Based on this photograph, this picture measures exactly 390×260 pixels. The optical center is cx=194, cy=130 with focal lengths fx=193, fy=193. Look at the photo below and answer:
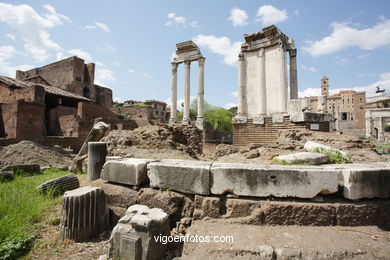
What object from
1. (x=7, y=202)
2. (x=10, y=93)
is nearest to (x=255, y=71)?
(x=7, y=202)

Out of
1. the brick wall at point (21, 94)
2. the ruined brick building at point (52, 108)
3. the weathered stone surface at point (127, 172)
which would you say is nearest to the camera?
the weathered stone surface at point (127, 172)

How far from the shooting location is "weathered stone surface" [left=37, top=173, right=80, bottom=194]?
13.3ft

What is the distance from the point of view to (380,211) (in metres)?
2.49

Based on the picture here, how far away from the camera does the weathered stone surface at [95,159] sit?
412 cm

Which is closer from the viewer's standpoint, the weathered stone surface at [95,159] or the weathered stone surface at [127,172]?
the weathered stone surface at [127,172]

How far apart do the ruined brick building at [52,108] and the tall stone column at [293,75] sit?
46.9ft

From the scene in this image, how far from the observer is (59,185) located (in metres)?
4.17

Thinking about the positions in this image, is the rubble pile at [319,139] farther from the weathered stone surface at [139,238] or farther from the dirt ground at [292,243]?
the weathered stone surface at [139,238]

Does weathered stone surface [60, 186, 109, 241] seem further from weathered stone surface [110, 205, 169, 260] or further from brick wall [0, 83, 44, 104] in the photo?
brick wall [0, 83, 44, 104]

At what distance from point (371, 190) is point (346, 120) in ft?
212

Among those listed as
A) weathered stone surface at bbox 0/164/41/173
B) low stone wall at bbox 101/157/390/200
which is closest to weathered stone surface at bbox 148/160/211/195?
low stone wall at bbox 101/157/390/200

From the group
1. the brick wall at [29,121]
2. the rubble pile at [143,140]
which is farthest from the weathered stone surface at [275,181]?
the brick wall at [29,121]

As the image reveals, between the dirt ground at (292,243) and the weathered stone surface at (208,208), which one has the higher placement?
the weathered stone surface at (208,208)

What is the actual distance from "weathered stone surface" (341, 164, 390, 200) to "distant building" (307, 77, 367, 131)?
171 feet
